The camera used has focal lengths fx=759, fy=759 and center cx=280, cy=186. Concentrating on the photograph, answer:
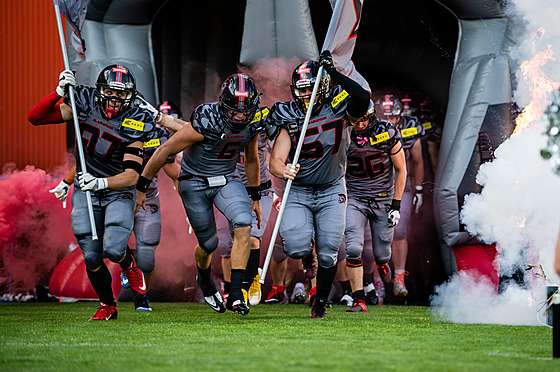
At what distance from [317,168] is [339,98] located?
0.52 meters

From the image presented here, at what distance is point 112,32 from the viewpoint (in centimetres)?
832

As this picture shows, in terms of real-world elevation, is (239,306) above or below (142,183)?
below

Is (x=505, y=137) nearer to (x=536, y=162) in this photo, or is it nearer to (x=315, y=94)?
(x=536, y=162)

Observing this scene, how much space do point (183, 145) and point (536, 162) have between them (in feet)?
8.36

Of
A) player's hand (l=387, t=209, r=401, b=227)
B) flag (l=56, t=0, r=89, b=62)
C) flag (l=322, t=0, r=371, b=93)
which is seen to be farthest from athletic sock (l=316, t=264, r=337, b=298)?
flag (l=56, t=0, r=89, b=62)

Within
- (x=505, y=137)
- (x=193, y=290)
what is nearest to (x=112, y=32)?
(x=193, y=290)

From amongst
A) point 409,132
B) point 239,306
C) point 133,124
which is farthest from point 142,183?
point 409,132

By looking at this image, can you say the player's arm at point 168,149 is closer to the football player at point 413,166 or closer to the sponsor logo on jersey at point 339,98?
the sponsor logo on jersey at point 339,98

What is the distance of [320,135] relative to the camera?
5.36 metres

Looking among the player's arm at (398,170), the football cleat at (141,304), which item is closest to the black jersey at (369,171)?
the player's arm at (398,170)

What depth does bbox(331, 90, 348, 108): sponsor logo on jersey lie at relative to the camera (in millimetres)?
5363

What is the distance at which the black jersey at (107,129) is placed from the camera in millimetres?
5328

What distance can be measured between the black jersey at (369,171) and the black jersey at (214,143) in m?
1.51

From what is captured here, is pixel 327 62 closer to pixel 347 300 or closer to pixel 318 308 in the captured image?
pixel 318 308
